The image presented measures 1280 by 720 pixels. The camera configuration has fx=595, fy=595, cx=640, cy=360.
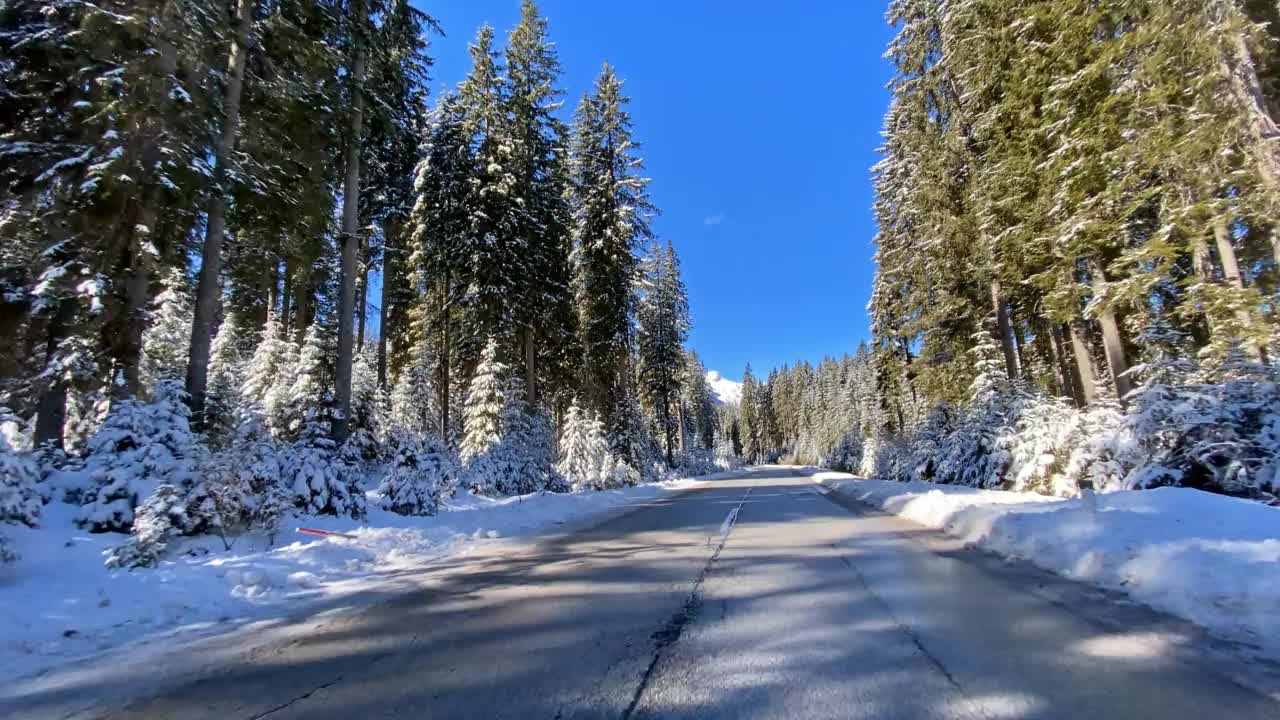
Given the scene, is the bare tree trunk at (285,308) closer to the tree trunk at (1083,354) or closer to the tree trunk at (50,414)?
the tree trunk at (50,414)

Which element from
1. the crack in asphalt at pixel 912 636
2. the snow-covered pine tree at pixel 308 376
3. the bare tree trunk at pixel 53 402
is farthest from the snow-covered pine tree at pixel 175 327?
the crack in asphalt at pixel 912 636

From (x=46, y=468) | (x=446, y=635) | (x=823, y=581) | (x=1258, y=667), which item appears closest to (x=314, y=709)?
(x=446, y=635)

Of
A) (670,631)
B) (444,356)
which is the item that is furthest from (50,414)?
(444,356)

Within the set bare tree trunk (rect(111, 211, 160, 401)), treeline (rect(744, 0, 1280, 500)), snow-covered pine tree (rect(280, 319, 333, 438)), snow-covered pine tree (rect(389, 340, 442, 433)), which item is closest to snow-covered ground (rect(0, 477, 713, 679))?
bare tree trunk (rect(111, 211, 160, 401))

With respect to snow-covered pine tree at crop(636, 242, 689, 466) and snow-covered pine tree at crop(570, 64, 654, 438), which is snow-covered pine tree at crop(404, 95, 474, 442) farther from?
snow-covered pine tree at crop(636, 242, 689, 466)

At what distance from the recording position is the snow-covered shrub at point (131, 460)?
7.55 metres

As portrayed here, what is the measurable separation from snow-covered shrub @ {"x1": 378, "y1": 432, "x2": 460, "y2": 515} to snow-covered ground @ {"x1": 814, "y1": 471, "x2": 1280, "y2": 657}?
10.1m

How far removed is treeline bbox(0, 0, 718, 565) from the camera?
920 cm

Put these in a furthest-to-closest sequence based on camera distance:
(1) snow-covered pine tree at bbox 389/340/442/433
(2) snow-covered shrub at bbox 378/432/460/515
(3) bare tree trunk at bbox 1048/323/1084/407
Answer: (1) snow-covered pine tree at bbox 389/340/442/433 → (3) bare tree trunk at bbox 1048/323/1084/407 → (2) snow-covered shrub at bbox 378/432/460/515

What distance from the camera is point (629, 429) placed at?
30.2 m

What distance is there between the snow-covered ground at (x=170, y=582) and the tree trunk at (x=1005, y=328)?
1673cm

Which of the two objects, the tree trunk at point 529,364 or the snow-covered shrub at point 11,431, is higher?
the tree trunk at point 529,364

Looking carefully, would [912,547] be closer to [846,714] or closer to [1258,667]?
[1258,667]

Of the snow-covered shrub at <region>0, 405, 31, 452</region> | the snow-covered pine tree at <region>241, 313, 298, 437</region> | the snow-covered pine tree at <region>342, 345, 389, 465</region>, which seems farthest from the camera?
the snow-covered pine tree at <region>241, 313, 298, 437</region>
